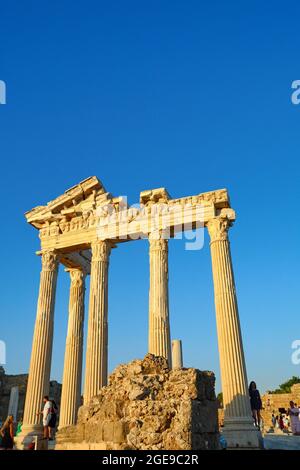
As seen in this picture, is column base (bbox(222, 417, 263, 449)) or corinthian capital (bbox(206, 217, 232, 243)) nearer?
column base (bbox(222, 417, 263, 449))

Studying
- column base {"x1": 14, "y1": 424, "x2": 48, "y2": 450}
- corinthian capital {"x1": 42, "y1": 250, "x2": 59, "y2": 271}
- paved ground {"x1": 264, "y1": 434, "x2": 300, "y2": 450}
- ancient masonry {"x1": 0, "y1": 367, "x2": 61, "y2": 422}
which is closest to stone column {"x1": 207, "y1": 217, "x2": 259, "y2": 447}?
paved ground {"x1": 264, "y1": 434, "x2": 300, "y2": 450}

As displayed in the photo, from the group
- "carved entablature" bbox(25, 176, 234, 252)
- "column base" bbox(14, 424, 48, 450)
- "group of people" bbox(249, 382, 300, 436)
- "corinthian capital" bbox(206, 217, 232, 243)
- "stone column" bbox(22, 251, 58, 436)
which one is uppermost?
"carved entablature" bbox(25, 176, 234, 252)

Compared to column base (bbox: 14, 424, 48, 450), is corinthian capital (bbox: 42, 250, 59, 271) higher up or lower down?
higher up

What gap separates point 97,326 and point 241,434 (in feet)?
27.0

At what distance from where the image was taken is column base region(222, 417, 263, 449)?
15562mm

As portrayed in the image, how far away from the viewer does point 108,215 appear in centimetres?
2247

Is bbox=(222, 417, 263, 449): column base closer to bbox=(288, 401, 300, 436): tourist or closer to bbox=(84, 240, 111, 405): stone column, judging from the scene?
bbox=(288, 401, 300, 436): tourist

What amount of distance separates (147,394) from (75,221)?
15.7m

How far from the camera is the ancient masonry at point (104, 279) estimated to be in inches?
689

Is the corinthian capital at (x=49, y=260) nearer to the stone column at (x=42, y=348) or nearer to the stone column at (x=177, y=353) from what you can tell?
the stone column at (x=42, y=348)
